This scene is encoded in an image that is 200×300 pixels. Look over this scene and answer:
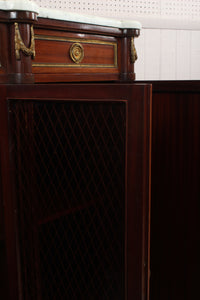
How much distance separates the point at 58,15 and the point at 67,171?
1.81ft

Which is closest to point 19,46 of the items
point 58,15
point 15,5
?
point 15,5

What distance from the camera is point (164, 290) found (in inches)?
57.9

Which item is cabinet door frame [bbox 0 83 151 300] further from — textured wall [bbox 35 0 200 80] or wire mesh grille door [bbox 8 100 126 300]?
textured wall [bbox 35 0 200 80]

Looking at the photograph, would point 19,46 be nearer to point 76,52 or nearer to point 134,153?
point 76,52

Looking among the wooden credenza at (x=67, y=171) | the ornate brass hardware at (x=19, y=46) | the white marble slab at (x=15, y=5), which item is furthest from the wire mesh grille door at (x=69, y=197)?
the white marble slab at (x=15, y=5)

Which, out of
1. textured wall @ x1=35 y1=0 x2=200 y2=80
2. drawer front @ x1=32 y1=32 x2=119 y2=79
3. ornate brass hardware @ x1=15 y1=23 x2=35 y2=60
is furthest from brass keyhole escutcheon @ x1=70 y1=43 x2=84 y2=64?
textured wall @ x1=35 y1=0 x2=200 y2=80

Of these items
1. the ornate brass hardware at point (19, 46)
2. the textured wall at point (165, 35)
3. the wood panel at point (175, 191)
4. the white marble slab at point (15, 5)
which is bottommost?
the wood panel at point (175, 191)

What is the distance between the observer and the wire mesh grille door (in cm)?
98

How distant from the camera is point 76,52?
1.32 meters

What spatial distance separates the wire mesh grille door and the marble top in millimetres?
286

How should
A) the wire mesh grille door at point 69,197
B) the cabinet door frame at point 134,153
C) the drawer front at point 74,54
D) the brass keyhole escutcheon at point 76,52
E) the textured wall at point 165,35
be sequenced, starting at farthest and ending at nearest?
the textured wall at point 165,35 < the brass keyhole escutcheon at point 76,52 < the drawer front at point 74,54 < the wire mesh grille door at point 69,197 < the cabinet door frame at point 134,153

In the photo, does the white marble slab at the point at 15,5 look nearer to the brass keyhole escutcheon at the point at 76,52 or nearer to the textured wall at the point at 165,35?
the brass keyhole escutcheon at the point at 76,52

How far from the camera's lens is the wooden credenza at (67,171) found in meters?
0.88

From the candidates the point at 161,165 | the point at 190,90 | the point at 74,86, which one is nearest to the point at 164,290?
the point at 161,165
